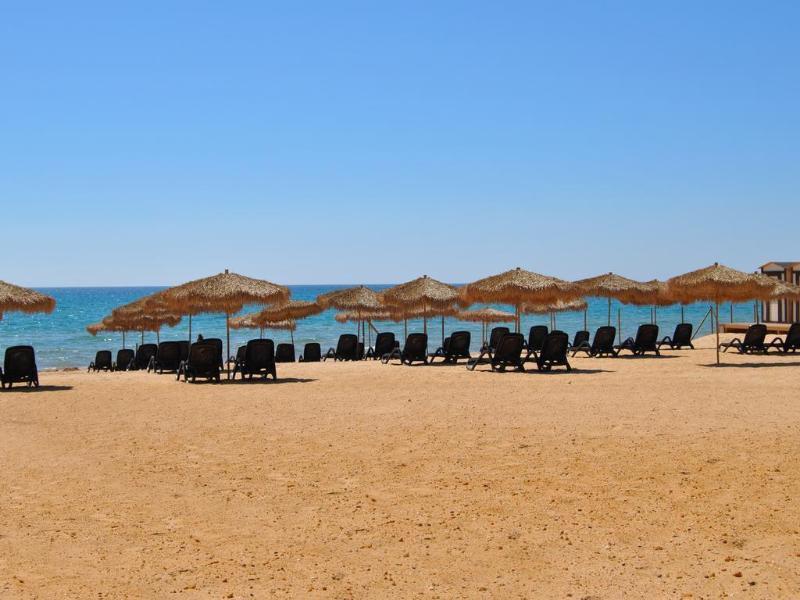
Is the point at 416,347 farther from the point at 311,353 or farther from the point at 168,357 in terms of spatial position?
the point at 311,353

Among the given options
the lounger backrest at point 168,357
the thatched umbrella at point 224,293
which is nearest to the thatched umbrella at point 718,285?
the thatched umbrella at point 224,293

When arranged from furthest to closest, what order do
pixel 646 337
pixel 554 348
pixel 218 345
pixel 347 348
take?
pixel 347 348 → pixel 646 337 → pixel 218 345 → pixel 554 348

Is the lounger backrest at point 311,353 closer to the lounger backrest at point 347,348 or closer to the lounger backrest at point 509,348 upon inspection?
the lounger backrest at point 347,348

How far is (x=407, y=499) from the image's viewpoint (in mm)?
5668

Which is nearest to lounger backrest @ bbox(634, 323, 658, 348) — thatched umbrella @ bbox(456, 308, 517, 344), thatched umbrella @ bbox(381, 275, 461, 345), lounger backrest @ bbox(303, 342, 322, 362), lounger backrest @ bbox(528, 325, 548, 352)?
lounger backrest @ bbox(528, 325, 548, 352)

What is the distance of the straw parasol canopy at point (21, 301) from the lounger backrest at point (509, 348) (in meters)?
7.46

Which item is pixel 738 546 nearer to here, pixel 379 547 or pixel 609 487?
pixel 609 487

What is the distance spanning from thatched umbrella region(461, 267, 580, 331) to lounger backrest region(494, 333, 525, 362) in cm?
191

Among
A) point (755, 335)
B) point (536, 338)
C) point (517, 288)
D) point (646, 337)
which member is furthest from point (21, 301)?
point (755, 335)

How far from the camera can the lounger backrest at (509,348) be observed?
47.1ft

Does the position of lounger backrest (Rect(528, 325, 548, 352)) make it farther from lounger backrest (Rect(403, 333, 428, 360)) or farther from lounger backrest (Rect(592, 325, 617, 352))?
lounger backrest (Rect(403, 333, 428, 360))

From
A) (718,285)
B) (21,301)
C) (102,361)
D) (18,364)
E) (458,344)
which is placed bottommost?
(102,361)

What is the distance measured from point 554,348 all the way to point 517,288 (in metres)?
1.92

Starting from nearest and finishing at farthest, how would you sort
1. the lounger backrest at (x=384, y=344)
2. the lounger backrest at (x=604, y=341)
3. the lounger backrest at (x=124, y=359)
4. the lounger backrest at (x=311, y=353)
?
the lounger backrest at (x=604, y=341)
the lounger backrest at (x=124, y=359)
the lounger backrest at (x=384, y=344)
the lounger backrest at (x=311, y=353)
